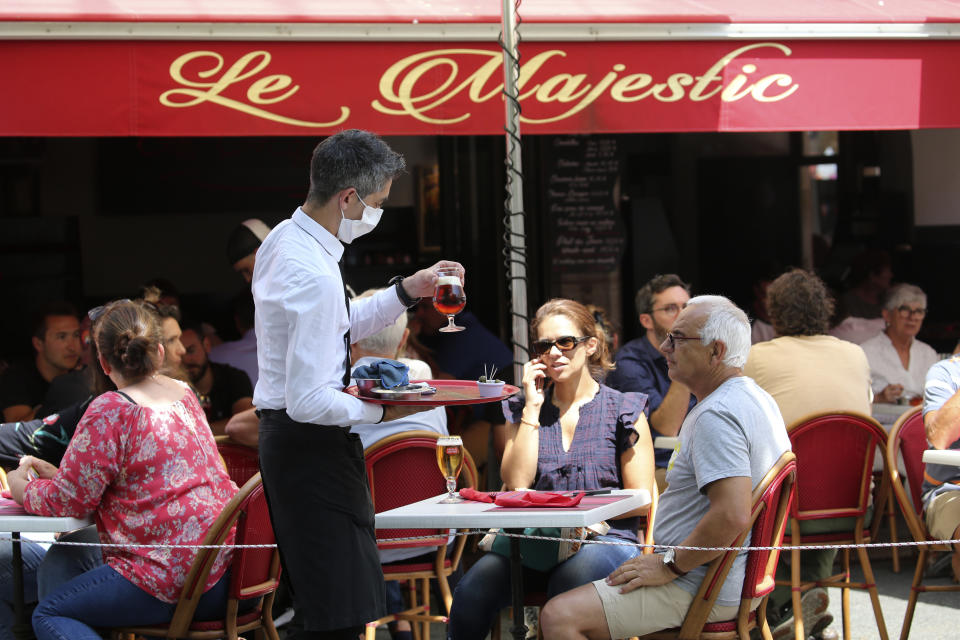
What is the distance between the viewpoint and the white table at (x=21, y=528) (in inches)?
139

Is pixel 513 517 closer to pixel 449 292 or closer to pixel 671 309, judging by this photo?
pixel 449 292

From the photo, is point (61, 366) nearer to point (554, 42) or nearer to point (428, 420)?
point (428, 420)

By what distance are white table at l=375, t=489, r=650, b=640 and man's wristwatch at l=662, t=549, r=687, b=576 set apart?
0.60 feet

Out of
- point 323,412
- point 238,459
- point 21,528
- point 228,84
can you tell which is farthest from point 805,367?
point 21,528

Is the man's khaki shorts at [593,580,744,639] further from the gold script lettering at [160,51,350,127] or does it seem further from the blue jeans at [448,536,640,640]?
the gold script lettering at [160,51,350,127]

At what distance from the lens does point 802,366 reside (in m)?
4.86

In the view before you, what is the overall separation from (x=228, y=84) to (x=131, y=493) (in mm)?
1698

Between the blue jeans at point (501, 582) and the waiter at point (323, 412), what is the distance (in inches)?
29.6

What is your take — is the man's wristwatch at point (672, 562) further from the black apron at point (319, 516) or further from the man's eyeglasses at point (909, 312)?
the man's eyeglasses at point (909, 312)

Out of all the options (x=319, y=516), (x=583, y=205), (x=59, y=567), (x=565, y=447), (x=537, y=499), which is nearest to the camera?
(x=319, y=516)

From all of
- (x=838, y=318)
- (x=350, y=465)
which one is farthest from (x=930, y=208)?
(x=350, y=465)

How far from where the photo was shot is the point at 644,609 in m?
3.27

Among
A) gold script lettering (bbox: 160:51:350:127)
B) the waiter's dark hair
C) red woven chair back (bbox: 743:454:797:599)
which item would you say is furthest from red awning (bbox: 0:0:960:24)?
red woven chair back (bbox: 743:454:797:599)

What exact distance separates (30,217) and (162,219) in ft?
2.80
